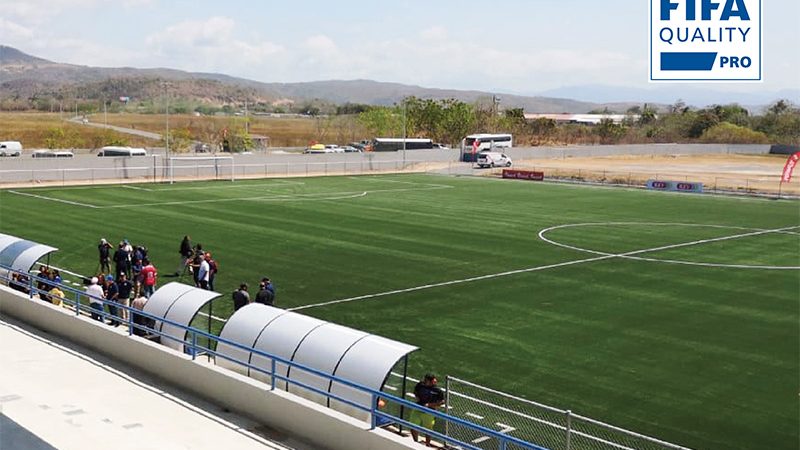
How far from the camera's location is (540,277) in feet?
113

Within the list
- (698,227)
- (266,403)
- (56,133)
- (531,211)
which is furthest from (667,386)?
(56,133)

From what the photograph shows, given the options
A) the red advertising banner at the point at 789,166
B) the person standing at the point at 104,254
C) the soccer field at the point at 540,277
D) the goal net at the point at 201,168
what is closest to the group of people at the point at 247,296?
the soccer field at the point at 540,277

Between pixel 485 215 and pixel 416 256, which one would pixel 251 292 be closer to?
pixel 416 256

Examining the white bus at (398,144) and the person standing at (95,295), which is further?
the white bus at (398,144)

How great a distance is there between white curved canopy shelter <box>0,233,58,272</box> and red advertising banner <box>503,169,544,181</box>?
60.9m

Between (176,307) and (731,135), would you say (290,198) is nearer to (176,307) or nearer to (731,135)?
(176,307)

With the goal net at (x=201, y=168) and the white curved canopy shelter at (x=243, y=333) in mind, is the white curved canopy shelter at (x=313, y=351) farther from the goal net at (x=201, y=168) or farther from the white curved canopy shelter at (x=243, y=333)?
the goal net at (x=201, y=168)

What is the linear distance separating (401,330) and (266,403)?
8.71m

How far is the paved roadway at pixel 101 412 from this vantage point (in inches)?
637

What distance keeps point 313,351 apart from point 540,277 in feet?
61.3

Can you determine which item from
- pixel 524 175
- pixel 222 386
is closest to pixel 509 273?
pixel 222 386

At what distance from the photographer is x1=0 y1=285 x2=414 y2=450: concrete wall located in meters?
15.9

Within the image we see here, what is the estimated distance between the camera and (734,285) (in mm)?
33719

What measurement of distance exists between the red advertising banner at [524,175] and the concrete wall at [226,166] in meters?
13.8
